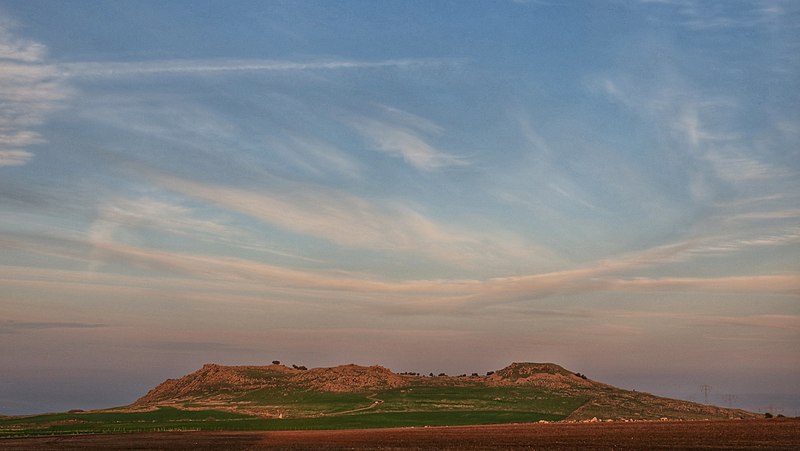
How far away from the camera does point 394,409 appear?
193 meters

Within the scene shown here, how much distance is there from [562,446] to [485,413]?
11134 cm

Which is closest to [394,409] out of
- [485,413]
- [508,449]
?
Result: [485,413]

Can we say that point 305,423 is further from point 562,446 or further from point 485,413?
point 562,446

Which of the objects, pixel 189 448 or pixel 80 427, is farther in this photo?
pixel 80 427

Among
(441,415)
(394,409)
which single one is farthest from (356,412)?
(441,415)

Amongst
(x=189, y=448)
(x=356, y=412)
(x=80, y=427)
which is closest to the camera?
(x=189, y=448)

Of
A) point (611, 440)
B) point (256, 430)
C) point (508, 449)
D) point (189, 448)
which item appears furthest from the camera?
point (256, 430)

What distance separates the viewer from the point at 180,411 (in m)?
190

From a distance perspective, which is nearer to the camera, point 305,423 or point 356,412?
point 305,423

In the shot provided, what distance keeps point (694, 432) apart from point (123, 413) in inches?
6138

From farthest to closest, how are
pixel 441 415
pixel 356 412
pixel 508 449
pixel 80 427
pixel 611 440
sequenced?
1. pixel 356 412
2. pixel 441 415
3. pixel 80 427
4. pixel 611 440
5. pixel 508 449

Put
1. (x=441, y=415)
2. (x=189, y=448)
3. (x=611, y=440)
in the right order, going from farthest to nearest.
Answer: (x=441, y=415) < (x=189, y=448) < (x=611, y=440)

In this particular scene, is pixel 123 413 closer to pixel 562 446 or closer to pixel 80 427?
pixel 80 427

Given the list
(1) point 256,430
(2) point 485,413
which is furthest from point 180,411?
(2) point 485,413
